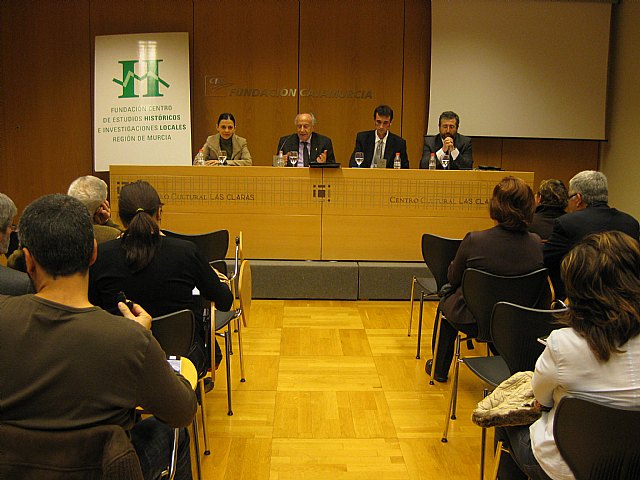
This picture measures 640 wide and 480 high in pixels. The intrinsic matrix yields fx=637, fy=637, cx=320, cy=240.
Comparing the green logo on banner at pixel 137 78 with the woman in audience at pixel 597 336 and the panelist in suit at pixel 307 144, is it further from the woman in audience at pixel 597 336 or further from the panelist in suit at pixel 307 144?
the woman in audience at pixel 597 336

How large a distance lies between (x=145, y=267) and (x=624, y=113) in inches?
254

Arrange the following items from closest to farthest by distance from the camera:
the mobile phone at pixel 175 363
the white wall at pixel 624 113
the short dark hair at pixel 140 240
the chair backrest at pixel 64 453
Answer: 1. the chair backrest at pixel 64 453
2. the mobile phone at pixel 175 363
3. the short dark hair at pixel 140 240
4. the white wall at pixel 624 113

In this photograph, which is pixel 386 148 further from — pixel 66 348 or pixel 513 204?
pixel 66 348

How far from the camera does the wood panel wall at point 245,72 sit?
7547mm

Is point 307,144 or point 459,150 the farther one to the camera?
point 307,144

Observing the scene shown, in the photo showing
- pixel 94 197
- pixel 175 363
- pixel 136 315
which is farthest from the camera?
pixel 94 197

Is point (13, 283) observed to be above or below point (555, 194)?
below

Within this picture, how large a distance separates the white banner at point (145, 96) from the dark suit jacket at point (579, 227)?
188 inches

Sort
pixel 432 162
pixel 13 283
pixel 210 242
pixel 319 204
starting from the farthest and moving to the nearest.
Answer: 1. pixel 432 162
2. pixel 319 204
3. pixel 210 242
4. pixel 13 283

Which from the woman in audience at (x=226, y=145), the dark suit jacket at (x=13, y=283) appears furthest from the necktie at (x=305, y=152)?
the dark suit jacket at (x=13, y=283)

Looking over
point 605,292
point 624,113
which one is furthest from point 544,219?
point 624,113

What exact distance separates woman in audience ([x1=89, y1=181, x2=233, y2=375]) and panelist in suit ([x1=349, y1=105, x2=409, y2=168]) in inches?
146

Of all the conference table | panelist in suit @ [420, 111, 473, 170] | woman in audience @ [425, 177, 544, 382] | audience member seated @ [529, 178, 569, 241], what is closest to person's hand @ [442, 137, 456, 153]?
panelist in suit @ [420, 111, 473, 170]

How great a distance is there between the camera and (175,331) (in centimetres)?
236
